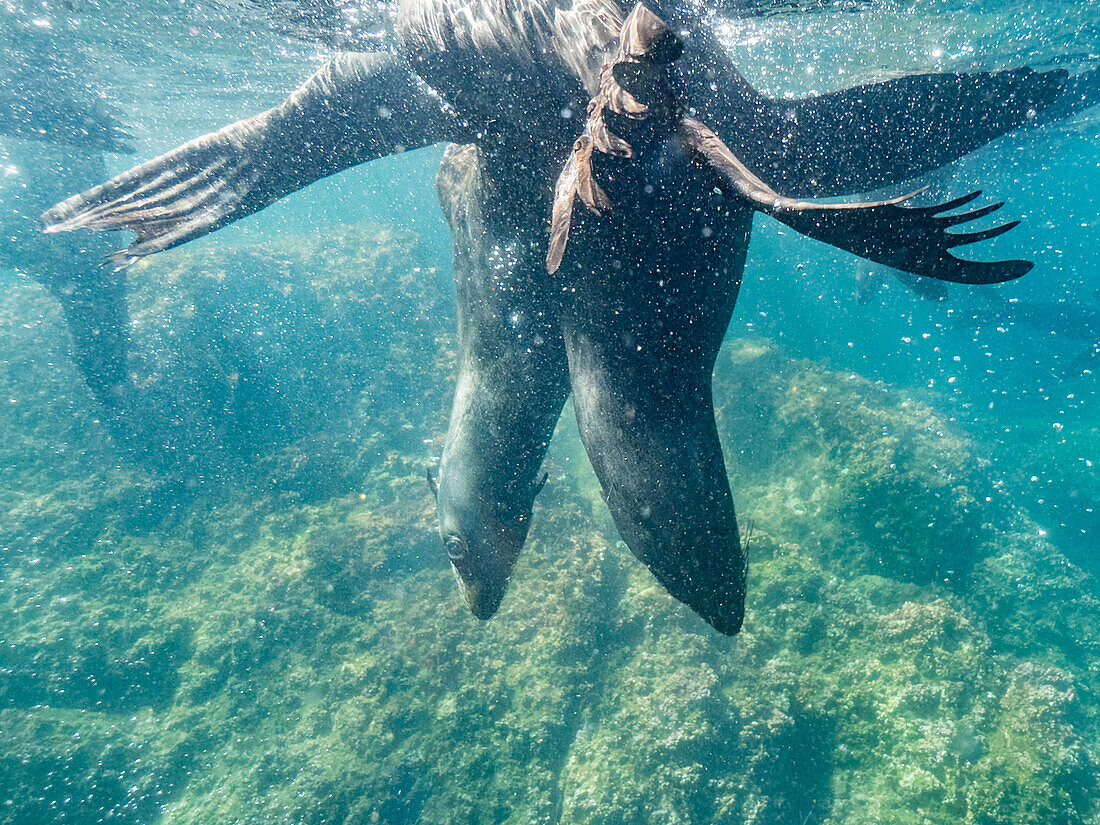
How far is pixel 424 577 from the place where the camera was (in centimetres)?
980

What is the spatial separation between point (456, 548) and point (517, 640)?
5.53m

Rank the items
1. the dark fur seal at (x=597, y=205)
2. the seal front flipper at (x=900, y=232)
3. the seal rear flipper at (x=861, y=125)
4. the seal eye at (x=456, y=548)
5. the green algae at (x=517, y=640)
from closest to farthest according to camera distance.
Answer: the seal front flipper at (x=900, y=232), the dark fur seal at (x=597, y=205), the seal rear flipper at (x=861, y=125), the seal eye at (x=456, y=548), the green algae at (x=517, y=640)

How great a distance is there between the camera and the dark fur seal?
1598mm

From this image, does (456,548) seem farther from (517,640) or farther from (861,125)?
(517,640)

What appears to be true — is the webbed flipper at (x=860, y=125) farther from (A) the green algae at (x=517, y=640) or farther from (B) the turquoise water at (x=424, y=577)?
(A) the green algae at (x=517, y=640)

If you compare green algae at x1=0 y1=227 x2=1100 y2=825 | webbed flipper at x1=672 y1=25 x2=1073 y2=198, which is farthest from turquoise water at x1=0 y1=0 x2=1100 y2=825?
webbed flipper at x1=672 y1=25 x2=1073 y2=198

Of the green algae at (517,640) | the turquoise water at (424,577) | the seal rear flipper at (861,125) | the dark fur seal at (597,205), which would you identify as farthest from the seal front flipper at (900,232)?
the green algae at (517,640)

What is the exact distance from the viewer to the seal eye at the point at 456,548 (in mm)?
3085

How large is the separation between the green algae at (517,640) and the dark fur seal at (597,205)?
16.7 ft

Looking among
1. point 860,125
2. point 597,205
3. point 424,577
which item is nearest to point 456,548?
point 597,205

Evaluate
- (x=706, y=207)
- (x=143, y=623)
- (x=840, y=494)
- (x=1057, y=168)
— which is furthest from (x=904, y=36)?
(x=1057, y=168)

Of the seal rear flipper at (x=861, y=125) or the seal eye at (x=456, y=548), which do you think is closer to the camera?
the seal rear flipper at (x=861, y=125)

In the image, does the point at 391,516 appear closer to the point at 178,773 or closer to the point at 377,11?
the point at 178,773

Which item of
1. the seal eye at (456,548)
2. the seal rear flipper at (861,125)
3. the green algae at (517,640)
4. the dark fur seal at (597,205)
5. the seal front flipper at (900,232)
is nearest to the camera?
the seal front flipper at (900,232)
